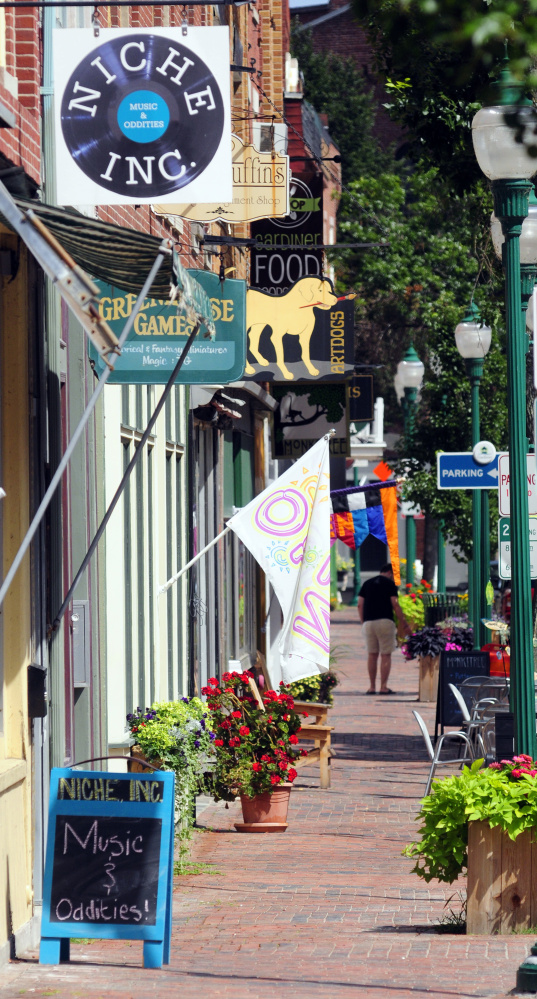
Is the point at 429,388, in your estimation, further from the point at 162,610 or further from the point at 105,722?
the point at 105,722

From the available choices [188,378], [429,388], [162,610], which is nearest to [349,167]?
[429,388]

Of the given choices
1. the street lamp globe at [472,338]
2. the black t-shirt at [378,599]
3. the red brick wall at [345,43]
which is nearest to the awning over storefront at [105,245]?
the street lamp globe at [472,338]

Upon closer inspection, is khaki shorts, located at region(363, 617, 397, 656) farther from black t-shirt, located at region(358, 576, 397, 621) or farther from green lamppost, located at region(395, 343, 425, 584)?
green lamppost, located at region(395, 343, 425, 584)

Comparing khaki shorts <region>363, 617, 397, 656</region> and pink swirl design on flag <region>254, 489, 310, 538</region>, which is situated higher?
pink swirl design on flag <region>254, 489, 310, 538</region>

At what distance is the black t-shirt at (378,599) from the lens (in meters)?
22.1

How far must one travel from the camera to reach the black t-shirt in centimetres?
2214

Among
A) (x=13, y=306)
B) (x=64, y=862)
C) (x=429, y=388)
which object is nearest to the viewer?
(x=64, y=862)

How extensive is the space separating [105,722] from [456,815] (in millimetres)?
2998

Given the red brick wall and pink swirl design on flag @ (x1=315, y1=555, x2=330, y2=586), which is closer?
pink swirl design on flag @ (x1=315, y1=555, x2=330, y2=586)

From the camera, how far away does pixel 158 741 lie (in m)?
10.0

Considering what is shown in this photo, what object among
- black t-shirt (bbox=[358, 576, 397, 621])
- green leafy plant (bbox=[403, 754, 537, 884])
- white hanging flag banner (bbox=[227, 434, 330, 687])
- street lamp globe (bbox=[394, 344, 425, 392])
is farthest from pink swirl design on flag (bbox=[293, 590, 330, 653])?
street lamp globe (bbox=[394, 344, 425, 392])

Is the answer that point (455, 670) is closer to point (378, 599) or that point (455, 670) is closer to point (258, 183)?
point (258, 183)

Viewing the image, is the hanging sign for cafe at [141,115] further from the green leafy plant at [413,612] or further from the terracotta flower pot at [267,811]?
the green leafy plant at [413,612]

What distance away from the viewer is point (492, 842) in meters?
7.59
